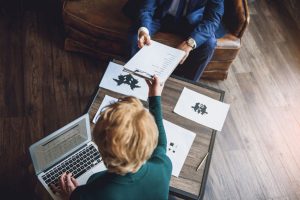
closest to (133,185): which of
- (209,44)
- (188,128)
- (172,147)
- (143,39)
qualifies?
(172,147)

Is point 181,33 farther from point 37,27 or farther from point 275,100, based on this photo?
point 37,27

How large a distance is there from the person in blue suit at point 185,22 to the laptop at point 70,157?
2.68 ft

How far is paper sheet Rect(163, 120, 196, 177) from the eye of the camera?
1.59 metres

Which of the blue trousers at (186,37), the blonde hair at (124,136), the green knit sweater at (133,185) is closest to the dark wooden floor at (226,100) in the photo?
the blue trousers at (186,37)

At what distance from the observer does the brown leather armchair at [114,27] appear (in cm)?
230

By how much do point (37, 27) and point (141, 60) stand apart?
4.46 feet

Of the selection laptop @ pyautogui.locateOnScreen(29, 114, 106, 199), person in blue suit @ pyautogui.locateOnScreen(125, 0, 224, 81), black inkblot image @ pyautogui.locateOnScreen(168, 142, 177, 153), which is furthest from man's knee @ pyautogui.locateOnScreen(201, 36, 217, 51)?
laptop @ pyautogui.locateOnScreen(29, 114, 106, 199)

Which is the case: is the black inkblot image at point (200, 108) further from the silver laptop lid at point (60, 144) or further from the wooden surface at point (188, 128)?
the silver laptop lid at point (60, 144)

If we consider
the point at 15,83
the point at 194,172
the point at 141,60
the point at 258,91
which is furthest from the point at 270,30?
the point at 15,83

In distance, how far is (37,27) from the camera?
275cm

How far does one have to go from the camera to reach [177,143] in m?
1.64

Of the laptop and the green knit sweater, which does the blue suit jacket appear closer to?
the laptop

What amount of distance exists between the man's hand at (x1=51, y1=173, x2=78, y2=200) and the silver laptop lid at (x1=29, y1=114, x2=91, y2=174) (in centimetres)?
9

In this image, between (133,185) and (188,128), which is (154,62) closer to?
(188,128)
